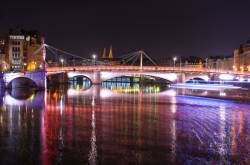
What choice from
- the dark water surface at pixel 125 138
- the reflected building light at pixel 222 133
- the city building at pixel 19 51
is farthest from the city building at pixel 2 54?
the reflected building light at pixel 222 133

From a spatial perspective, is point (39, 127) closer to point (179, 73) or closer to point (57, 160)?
point (57, 160)

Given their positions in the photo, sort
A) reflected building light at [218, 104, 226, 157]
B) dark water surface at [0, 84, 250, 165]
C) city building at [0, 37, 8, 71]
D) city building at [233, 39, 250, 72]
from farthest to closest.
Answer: city building at [233, 39, 250, 72] < city building at [0, 37, 8, 71] < reflected building light at [218, 104, 226, 157] < dark water surface at [0, 84, 250, 165]

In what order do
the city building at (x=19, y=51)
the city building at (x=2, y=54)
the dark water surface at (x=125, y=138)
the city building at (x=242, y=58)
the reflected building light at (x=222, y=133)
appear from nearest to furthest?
the dark water surface at (x=125, y=138) → the reflected building light at (x=222, y=133) → the city building at (x=2, y=54) → the city building at (x=19, y=51) → the city building at (x=242, y=58)

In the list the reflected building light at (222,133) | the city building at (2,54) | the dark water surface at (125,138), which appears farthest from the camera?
the city building at (2,54)

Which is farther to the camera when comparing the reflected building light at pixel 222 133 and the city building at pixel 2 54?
the city building at pixel 2 54

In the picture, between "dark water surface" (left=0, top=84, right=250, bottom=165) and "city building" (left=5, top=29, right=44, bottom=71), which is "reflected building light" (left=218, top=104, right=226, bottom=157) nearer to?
"dark water surface" (left=0, top=84, right=250, bottom=165)

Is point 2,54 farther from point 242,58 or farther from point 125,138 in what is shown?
point 125,138

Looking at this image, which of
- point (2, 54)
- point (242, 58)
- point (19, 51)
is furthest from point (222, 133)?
point (242, 58)

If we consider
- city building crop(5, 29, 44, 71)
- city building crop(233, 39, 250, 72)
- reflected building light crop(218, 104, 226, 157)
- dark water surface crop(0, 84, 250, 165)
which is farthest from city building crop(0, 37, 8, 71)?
city building crop(233, 39, 250, 72)

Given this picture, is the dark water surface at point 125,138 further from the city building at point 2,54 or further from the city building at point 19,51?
the city building at point 19,51

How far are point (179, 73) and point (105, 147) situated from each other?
72.5m

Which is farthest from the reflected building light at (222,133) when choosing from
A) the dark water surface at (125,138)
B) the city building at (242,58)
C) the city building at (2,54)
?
the city building at (242,58)

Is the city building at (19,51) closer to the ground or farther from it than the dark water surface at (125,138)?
farther from it

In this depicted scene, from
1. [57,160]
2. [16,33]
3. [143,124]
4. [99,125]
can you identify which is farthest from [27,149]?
[16,33]
